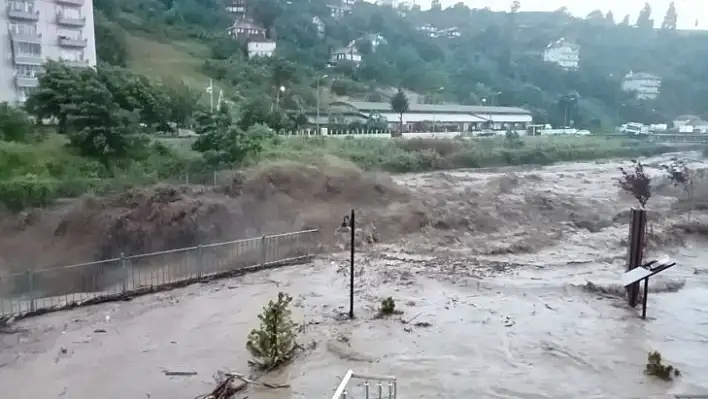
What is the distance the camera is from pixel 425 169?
97.9ft

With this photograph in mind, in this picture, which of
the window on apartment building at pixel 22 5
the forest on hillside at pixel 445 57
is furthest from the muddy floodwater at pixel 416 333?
the forest on hillside at pixel 445 57

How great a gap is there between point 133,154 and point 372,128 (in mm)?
18989

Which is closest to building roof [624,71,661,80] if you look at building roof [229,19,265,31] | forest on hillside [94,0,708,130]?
forest on hillside [94,0,708,130]

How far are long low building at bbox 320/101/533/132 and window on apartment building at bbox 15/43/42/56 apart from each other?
52.6 feet

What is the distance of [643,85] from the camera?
6550cm

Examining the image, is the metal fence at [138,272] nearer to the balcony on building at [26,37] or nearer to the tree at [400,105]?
the balcony on building at [26,37]

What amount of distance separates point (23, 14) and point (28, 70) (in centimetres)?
251

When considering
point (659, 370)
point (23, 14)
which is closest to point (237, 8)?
point (23, 14)

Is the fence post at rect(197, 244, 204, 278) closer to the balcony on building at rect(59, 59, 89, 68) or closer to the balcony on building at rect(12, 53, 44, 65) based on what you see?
the balcony on building at rect(59, 59, 89, 68)

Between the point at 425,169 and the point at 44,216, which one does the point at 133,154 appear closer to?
the point at 44,216

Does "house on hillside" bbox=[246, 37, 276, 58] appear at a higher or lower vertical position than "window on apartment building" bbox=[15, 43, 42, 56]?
higher

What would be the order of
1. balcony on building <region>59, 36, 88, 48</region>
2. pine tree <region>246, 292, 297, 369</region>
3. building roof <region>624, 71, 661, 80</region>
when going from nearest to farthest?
pine tree <region>246, 292, 297, 369</region> → balcony on building <region>59, 36, 88, 48</region> → building roof <region>624, 71, 661, 80</region>

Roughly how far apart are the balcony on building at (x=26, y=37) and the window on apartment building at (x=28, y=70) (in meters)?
1.05

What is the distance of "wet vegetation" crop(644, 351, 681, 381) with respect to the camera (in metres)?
7.91
